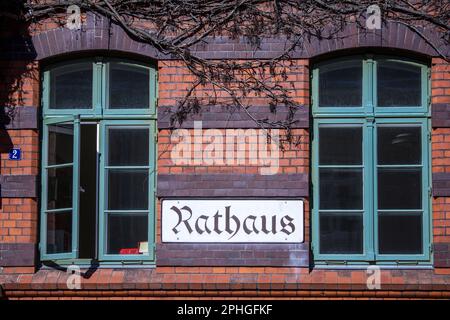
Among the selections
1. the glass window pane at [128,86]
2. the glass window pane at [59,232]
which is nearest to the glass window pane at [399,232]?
the glass window pane at [128,86]

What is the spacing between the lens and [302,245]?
32.3ft

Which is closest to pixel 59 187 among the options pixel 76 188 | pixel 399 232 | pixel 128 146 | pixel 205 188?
pixel 76 188

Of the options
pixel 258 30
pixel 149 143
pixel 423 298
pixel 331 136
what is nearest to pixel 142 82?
pixel 149 143

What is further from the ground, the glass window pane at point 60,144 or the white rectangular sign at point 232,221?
the glass window pane at point 60,144

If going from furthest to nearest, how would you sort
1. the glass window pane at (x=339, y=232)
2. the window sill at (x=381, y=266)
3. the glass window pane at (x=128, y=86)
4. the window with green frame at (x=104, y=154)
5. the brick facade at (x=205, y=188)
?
1. the glass window pane at (x=128, y=86)
2. the window with green frame at (x=104, y=154)
3. the glass window pane at (x=339, y=232)
4. the window sill at (x=381, y=266)
5. the brick facade at (x=205, y=188)

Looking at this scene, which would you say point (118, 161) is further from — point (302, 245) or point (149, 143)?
point (302, 245)

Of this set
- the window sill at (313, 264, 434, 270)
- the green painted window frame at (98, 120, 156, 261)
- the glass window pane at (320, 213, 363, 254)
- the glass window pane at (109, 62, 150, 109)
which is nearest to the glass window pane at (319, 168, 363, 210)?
the glass window pane at (320, 213, 363, 254)

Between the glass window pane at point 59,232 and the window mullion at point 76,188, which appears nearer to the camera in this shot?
the window mullion at point 76,188

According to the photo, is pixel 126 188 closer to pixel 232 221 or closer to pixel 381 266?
pixel 232 221

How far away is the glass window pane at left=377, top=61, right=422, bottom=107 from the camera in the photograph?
10.1 meters

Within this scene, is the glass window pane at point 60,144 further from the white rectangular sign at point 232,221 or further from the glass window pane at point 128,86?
the white rectangular sign at point 232,221

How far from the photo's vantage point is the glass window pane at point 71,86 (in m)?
10.3

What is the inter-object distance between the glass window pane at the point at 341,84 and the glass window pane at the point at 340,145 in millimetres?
263

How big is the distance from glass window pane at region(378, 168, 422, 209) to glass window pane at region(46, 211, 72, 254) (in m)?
3.14
